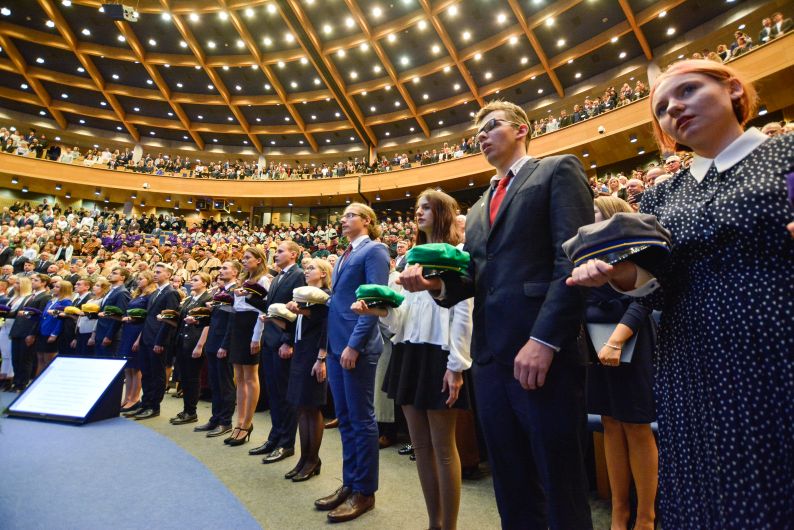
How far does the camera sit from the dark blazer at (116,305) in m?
5.59

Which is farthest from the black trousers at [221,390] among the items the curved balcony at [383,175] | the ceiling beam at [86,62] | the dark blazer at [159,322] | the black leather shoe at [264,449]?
the ceiling beam at [86,62]

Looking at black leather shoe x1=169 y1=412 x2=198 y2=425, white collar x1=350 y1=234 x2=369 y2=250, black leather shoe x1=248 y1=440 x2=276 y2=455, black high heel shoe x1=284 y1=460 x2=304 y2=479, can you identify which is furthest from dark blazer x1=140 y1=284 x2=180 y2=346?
white collar x1=350 y1=234 x2=369 y2=250

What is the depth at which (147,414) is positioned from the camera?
469 centimetres

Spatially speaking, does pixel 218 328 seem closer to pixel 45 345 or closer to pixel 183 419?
pixel 183 419

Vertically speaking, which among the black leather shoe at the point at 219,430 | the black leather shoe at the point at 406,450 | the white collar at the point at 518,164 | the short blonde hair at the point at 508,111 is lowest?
the black leather shoe at the point at 406,450

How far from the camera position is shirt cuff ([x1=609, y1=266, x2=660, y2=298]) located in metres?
0.94

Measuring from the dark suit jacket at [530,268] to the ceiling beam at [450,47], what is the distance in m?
17.8

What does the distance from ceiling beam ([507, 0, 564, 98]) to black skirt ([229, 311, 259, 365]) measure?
15951 mm

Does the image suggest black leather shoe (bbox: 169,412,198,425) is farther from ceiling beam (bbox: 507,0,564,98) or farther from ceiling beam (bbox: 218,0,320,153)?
ceiling beam (bbox: 218,0,320,153)

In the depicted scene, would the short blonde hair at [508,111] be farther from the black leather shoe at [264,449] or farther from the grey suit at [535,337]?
the black leather shoe at [264,449]

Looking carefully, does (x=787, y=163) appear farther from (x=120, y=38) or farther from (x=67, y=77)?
(x=67, y=77)

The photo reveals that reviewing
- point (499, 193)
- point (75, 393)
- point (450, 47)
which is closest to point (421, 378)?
point (499, 193)

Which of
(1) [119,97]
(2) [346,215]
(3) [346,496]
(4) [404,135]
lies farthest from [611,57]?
(1) [119,97]

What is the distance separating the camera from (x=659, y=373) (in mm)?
983
